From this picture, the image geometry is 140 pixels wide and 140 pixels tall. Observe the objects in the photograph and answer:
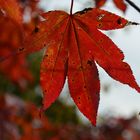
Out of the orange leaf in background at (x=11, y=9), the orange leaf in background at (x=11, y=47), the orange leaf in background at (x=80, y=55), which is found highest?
the orange leaf in background at (x=11, y=9)

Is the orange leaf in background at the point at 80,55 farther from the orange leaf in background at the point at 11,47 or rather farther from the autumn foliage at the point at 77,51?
the orange leaf in background at the point at 11,47

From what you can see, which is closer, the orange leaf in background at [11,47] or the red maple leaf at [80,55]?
the red maple leaf at [80,55]

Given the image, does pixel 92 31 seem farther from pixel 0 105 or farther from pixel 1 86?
pixel 1 86

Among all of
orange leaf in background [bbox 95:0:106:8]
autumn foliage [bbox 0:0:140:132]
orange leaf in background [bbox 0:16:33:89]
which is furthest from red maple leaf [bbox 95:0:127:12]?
orange leaf in background [bbox 0:16:33:89]

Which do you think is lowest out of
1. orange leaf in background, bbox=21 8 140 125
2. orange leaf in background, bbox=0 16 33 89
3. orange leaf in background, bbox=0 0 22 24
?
orange leaf in background, bbox=0 16 33 89

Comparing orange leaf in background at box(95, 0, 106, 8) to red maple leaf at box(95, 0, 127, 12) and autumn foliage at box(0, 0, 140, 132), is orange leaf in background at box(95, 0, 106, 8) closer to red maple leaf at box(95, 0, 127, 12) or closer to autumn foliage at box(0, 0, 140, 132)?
red maple leaf at box(95, 0, 127, 12)

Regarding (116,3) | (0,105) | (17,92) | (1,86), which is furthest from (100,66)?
(17,92)

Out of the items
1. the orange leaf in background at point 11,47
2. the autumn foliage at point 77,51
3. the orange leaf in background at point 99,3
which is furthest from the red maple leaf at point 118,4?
the orange leaf in background at point 11,47

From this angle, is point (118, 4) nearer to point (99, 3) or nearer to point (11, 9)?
point (99, 3)

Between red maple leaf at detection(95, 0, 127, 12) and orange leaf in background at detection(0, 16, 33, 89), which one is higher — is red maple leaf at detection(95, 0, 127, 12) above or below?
above
